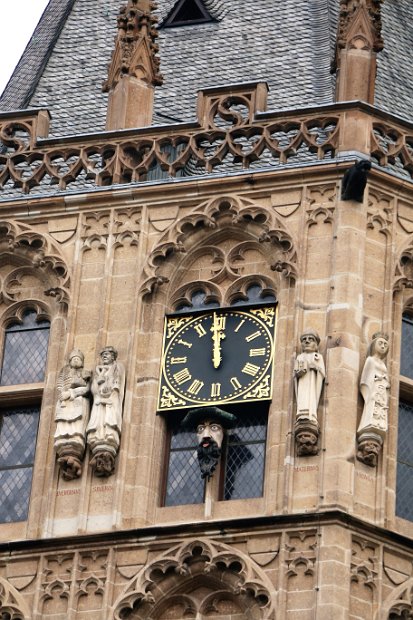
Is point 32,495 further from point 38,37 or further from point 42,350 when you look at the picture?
point 38,37

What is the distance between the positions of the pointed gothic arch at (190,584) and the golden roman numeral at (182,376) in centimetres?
202

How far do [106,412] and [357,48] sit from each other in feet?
16.6

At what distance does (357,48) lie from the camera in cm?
3456

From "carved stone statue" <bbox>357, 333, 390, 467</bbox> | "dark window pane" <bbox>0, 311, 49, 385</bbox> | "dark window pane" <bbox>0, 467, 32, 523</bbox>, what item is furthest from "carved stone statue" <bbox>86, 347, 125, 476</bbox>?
"carved stone statue" <bbox>357, 333, 390, 467</bbox>

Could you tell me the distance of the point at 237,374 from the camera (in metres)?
32.7

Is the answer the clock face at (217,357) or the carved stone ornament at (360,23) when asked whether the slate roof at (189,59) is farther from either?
the clock face at (217,357)

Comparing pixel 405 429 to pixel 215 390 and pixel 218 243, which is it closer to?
pixel 215 390

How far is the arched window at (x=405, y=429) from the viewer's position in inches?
1261

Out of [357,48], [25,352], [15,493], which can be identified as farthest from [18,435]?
[357,48]

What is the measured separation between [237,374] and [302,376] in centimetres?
93

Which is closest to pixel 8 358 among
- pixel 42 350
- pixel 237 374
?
pixel 42 350

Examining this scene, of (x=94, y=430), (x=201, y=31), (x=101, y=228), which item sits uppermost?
(x=201, y=31)

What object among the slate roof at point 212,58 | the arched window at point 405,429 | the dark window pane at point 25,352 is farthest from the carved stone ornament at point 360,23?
the dark window pane at point 25,352

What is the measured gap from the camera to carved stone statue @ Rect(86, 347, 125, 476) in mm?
32094
